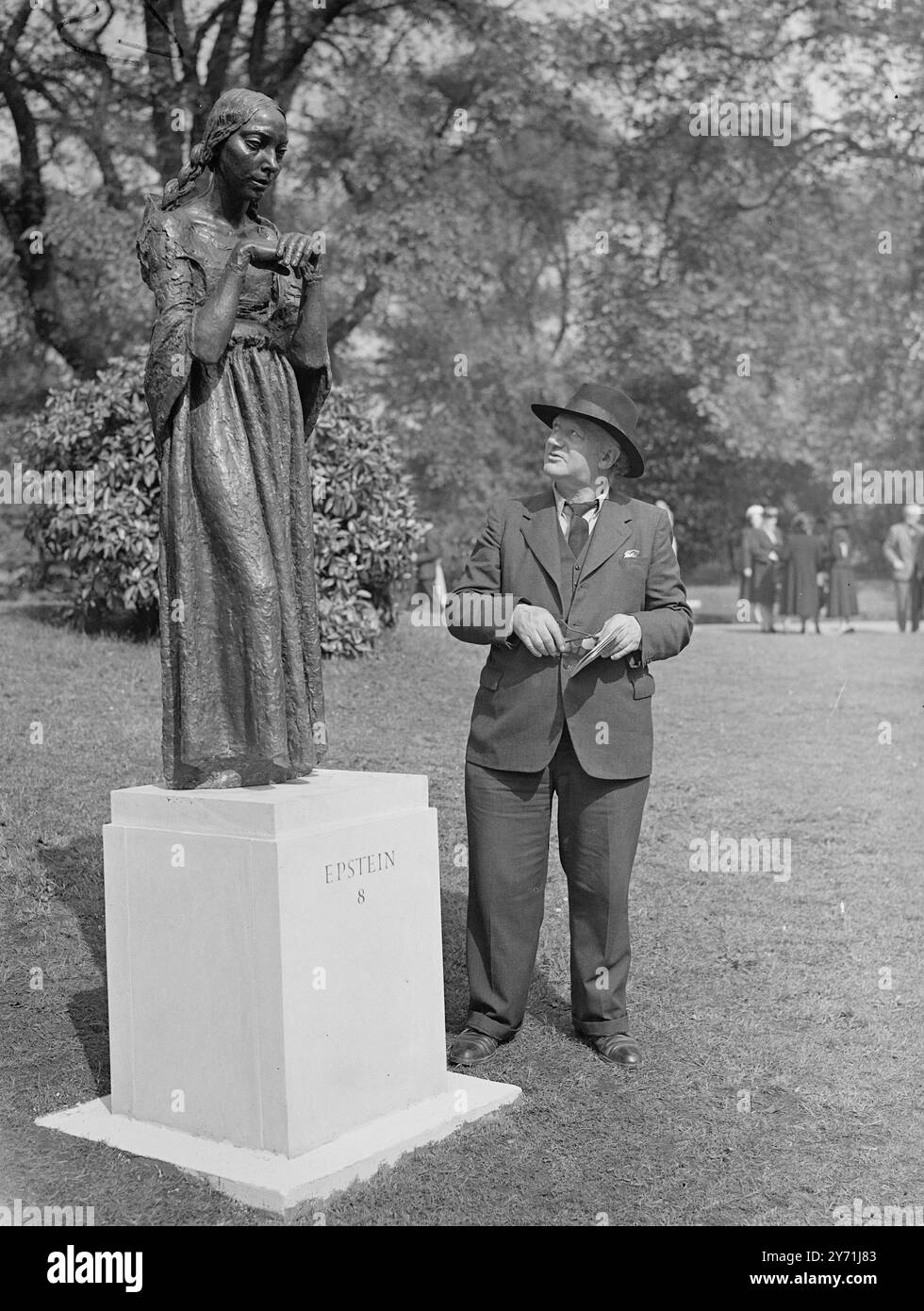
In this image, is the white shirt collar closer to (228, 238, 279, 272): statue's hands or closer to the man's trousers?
the man's trousers

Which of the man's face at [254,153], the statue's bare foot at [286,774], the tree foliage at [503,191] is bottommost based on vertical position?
the statue's bare foot at [286,774]

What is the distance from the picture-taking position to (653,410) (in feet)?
102

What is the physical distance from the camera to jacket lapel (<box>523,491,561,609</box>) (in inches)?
196

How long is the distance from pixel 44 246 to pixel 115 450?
5.57m

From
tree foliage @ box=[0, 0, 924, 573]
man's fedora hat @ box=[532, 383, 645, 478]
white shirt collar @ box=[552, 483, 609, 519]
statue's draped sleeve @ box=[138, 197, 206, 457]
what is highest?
tree foliage @ box=[0, 0, 924, 573]

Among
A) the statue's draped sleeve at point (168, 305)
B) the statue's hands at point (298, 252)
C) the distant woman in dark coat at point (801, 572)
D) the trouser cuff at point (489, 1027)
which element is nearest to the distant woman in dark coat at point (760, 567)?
the distant woman in dark coat at point (801, 572)

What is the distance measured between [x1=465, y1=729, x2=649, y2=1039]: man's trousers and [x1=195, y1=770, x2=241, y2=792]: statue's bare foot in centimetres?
94

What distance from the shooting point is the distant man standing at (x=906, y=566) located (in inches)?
758

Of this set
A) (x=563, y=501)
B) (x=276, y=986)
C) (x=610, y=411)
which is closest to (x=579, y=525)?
(x=563, y=501)

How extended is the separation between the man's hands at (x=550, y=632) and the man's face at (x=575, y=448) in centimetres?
57

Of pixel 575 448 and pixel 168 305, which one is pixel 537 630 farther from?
pixel 168 305

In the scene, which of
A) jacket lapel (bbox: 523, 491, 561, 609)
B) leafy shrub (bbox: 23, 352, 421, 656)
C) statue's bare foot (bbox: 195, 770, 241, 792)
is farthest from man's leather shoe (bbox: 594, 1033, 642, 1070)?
leafy shrub (bbox: 23, 352, 421, 656)

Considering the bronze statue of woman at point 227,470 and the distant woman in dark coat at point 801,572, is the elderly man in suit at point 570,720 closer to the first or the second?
the bronze statue of woman at point 227,470

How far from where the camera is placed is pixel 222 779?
425cm
